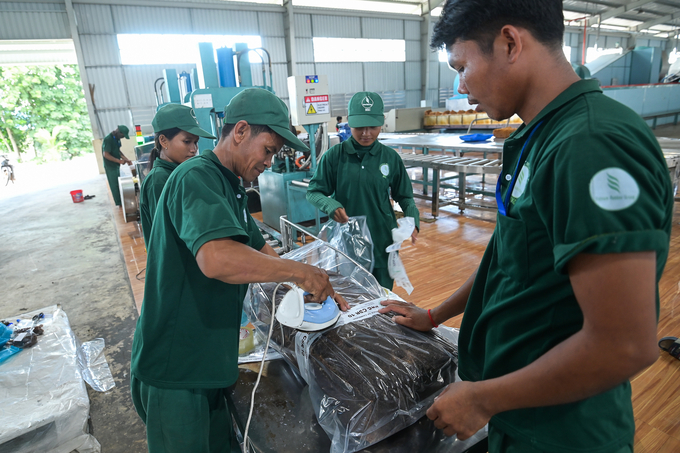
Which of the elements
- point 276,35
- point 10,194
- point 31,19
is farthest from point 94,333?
point 276,35

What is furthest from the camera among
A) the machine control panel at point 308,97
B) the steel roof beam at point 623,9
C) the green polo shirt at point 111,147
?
the steel roof beam at point 623,9

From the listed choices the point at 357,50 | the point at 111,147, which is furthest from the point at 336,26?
the point at 111,147

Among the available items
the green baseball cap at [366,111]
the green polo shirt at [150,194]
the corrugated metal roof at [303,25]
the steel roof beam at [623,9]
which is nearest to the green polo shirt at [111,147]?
the green polo shirt at [150,194]

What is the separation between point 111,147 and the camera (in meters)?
7.07

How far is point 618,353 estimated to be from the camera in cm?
53

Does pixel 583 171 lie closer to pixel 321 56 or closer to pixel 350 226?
pixel 350 226

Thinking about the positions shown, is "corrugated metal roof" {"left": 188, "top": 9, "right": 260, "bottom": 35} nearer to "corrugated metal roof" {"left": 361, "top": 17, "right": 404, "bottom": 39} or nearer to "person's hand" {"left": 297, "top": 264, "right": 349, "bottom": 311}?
"corrugated metal roof" {"left": 361, "top": 17, "right": 404, "bottom": 39}

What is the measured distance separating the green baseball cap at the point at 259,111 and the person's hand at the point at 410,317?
0.67 metres

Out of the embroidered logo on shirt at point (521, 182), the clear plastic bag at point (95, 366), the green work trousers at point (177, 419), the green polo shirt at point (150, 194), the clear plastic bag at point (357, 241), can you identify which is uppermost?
the embroidered logo on shirt at point (521, 182)

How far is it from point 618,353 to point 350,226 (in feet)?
5.98

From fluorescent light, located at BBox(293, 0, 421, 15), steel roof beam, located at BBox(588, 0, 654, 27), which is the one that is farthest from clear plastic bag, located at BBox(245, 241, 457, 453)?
steel roof beam, located at BBox(588, 0, 654, 27)

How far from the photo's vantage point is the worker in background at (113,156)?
6.93 metres

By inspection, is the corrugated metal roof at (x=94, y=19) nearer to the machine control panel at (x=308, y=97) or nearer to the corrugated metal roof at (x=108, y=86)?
the corrugated metal roof at (x=108, y=86)

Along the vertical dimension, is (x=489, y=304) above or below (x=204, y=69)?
below
